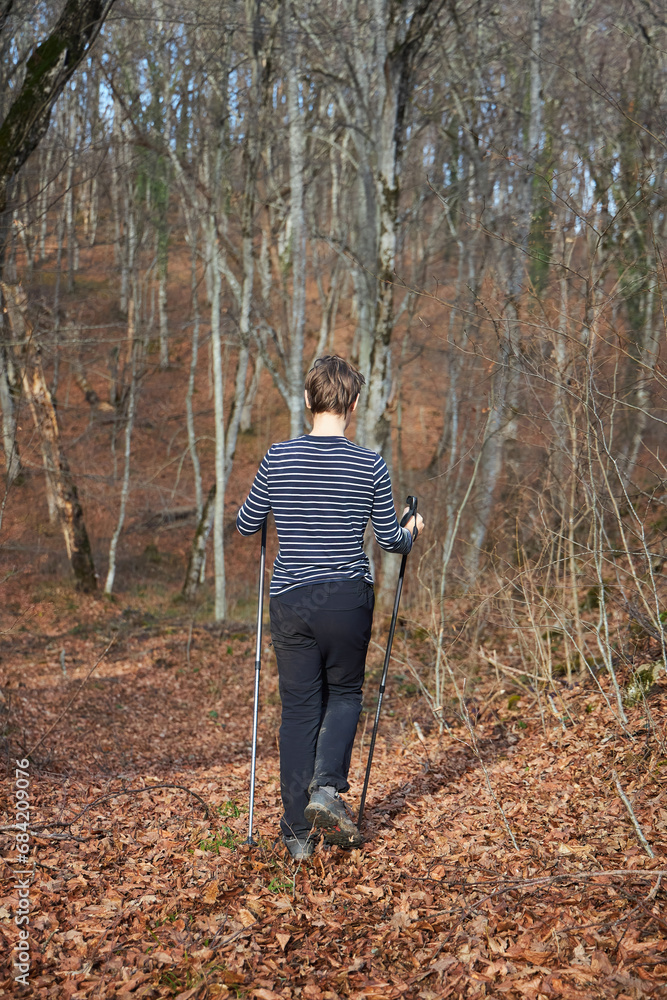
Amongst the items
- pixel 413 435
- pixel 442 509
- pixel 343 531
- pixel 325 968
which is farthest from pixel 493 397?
pixel 413 435

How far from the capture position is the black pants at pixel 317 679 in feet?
10.6

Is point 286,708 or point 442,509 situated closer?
point 286,708

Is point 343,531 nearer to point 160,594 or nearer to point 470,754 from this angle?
point 470,754

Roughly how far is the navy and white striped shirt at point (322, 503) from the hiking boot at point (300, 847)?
1152mm

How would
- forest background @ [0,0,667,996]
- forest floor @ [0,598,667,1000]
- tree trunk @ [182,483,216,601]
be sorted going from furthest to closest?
tree trunk @ [182,483,216,601], forest background @ [0,0,667,996], forest floor @ [0,598,667,1000]

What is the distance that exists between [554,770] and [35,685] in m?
6.36

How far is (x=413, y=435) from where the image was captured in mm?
24641

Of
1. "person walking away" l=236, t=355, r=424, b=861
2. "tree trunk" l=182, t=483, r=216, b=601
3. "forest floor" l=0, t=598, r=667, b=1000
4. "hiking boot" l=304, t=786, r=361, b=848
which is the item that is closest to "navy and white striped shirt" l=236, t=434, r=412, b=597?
"person walking away" l=236, t=355, r=424, b=861

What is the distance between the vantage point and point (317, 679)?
11.0 feet

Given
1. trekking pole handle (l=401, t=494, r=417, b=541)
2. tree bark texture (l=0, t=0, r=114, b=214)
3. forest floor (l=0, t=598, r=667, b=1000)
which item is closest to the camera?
forest floor (l=0, t=598, r=667, b=1000)

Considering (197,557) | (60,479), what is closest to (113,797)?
(60,479)

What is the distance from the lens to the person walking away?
3.21 metres

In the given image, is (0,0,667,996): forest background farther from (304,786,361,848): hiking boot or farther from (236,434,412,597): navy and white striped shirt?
(236,434,412,597): navy and white striped shirt

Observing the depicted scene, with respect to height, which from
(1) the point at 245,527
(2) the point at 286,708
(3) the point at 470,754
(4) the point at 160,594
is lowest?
(4) the point at 160,594
